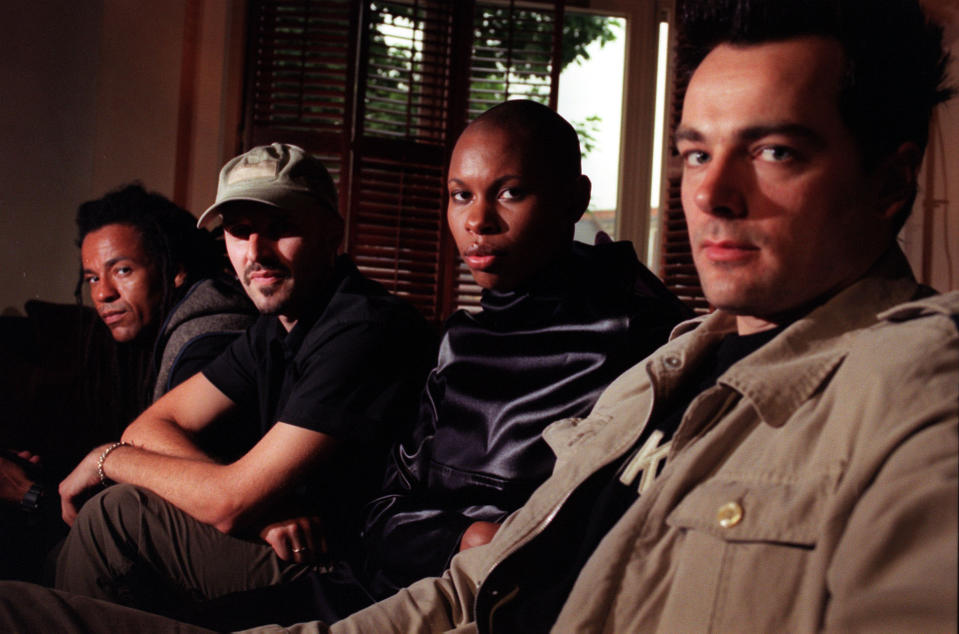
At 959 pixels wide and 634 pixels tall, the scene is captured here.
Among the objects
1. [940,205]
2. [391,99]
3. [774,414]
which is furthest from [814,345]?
[391,99]

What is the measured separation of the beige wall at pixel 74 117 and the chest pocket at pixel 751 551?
129 inches

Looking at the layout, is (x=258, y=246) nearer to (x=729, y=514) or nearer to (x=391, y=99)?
(x=729, y=514)

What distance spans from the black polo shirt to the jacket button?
3.42 ft

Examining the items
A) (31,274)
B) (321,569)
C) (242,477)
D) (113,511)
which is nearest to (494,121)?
(242,477)

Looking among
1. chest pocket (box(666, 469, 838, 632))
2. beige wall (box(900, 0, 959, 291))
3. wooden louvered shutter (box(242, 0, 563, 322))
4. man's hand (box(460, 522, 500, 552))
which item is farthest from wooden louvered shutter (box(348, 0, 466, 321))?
chest pocket (box(666, 469, 838, 632))

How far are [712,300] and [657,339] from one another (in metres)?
0.62

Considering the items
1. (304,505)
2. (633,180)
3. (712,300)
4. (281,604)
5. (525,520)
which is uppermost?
(633,180)

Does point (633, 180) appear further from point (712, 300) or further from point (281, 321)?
point (712, 300)

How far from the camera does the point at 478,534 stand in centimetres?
140

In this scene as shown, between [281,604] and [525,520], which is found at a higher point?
[525,520]

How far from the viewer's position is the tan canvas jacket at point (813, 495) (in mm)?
625

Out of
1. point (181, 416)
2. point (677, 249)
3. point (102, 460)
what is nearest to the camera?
point (102, 460)

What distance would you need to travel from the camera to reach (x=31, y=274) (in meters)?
3.68

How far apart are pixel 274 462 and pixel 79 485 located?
65 cm
